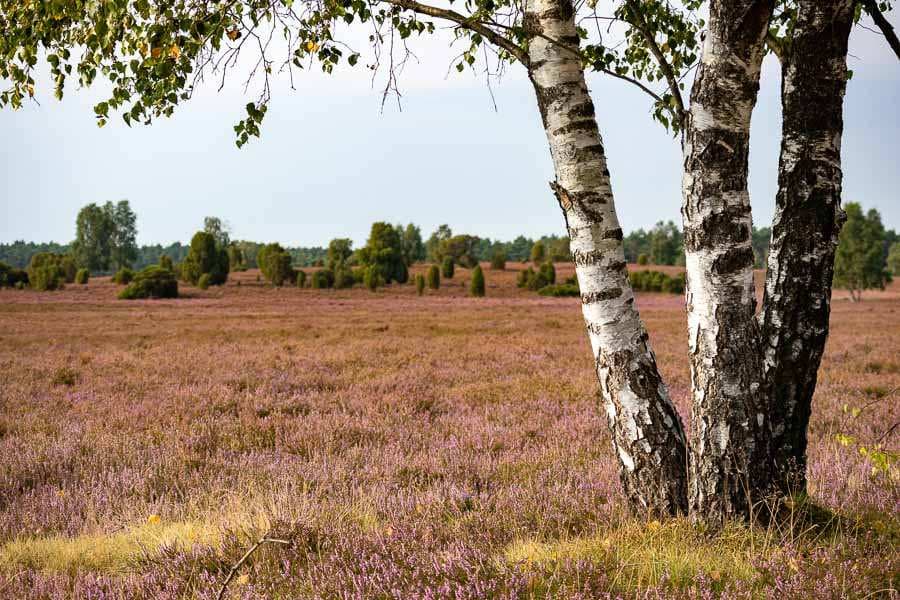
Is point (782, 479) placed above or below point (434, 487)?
above

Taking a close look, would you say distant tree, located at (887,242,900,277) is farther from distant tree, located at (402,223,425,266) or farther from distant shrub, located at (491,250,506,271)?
distant tree, located at (402,223,425,266)

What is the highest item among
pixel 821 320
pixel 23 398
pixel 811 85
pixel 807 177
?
pixel 811 85

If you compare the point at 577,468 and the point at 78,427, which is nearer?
the point at 577,468

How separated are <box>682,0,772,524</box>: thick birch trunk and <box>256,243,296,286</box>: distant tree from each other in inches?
2542

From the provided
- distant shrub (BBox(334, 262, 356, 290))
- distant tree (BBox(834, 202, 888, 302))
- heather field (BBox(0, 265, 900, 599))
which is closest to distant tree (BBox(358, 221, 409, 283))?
distant shrub (BBox(334, 262, 356, 290))

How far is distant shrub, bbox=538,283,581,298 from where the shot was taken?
5906 centimetres

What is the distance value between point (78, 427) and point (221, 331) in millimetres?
15224

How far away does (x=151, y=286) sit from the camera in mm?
53062

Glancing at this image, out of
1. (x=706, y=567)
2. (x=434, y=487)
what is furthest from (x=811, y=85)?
(x=434, y=487)

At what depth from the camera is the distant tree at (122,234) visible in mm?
128850

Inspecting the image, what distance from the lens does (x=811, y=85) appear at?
3.85 m

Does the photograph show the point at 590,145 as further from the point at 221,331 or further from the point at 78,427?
the point at 221,331

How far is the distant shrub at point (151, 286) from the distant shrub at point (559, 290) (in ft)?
115

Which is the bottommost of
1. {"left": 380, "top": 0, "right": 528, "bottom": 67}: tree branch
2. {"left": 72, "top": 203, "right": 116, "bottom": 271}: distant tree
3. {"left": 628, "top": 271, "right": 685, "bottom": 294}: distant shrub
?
{"left": 628, "top": 271, "right": 685, "bottom": 294}: distant shrub
